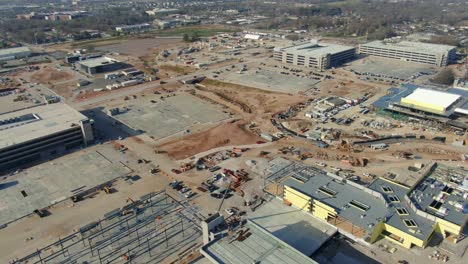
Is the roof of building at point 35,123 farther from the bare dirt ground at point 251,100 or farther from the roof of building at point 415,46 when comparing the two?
the roof of building at point 415,46

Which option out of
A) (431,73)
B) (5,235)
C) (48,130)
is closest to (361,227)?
(5,235)

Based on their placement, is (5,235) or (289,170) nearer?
(5,235)

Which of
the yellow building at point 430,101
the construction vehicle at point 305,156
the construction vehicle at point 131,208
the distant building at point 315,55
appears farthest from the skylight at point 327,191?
the distant building at point 315,55

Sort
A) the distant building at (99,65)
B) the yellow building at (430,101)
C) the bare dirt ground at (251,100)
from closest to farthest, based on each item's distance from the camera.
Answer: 1. the yellow building at (430,101)
2. the bare dirt ground at (251,100)
3. the distant building at (99,65)

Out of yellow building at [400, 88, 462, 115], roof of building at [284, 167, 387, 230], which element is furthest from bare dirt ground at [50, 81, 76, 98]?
yellow building at [400, 88, 462, 115]

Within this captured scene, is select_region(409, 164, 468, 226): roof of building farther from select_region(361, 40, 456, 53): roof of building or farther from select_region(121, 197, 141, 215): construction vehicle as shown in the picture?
select_region(361, 40, 456, 53): roof of building

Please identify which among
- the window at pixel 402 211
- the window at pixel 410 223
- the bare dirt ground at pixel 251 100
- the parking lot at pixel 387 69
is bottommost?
the bare dirt ground at pixel 251 100

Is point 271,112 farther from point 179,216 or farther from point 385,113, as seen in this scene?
point 179,216
